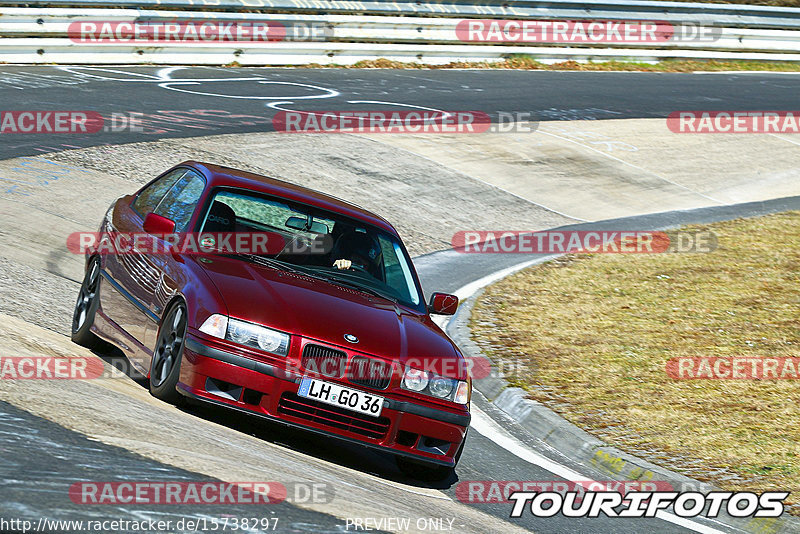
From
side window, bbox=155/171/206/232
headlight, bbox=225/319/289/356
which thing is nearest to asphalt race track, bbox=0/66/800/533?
headlight, bbox=225/319/289/356

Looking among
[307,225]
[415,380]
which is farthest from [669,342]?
[415,380]

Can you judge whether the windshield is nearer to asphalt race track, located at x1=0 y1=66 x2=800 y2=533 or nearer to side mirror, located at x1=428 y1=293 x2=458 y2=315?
side mirror, located at x1=428 y1=293 x2=458 y2=315

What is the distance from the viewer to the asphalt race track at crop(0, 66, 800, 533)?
4797mm

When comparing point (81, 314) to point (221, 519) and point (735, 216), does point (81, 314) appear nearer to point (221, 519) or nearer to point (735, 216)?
point (221, 519)

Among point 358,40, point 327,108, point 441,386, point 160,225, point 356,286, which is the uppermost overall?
point 160,225

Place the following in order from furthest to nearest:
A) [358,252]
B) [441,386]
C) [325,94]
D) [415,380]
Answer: [325,94] → [358,252] → [441,386] → [415,380]

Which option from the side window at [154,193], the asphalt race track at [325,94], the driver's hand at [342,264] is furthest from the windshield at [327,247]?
the asphalt race track at [325,94]

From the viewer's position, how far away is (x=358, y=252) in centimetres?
765

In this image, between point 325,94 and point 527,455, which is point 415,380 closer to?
point 527,455

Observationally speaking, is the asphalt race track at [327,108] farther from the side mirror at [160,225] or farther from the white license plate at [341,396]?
the side mirror at [160,225]

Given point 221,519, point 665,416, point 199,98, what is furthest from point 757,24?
point 221,519

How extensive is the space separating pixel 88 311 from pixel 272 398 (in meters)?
2.42

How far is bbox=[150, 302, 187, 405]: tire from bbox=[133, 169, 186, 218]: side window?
1645 millimetres

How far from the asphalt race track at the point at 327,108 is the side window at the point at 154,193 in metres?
2.01
